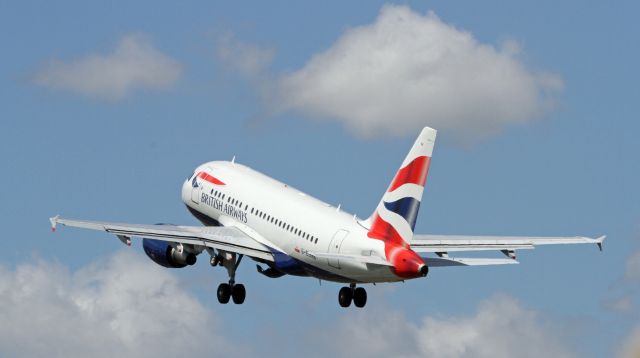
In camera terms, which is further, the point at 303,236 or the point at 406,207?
the point at 303,236

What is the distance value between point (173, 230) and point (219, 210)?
496 centimetres

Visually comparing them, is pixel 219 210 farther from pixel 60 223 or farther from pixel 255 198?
pixel 60 223

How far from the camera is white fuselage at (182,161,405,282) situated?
9281 cm

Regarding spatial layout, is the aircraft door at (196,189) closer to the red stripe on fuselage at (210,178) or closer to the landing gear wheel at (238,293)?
the red stripe on fuselage at (210,178)

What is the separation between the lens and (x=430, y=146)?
90.9m

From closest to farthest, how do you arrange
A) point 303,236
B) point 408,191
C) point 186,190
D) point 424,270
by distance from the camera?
1. point 424,270
2. point 408,191
3. point 303,236
4. point 186,190

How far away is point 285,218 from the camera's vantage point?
99.0m

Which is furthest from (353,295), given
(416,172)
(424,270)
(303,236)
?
(416,172)

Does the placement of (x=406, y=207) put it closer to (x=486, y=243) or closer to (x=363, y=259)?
(x=363, y=259)

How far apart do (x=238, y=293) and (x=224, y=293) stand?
757 millimetres

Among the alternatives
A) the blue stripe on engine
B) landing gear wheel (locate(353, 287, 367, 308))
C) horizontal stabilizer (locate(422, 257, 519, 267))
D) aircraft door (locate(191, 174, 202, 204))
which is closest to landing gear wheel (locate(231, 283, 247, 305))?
landing gear wheel (locate(353, 287, 367, 308))

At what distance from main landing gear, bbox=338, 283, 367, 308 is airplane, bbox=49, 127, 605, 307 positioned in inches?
2.1

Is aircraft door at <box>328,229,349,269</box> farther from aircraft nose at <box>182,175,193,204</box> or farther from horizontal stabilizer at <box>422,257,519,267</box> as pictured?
aircraft nose at <box>182,175,193,204</box>

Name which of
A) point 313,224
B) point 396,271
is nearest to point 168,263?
point 313,224
